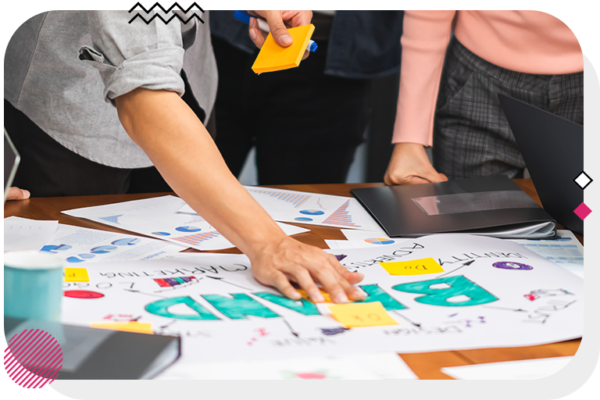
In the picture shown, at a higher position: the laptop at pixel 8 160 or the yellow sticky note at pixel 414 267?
the laptop at pixel 8 160

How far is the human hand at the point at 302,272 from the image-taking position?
0.51 m

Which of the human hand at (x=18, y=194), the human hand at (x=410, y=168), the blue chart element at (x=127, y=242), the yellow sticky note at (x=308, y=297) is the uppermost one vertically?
the human hand at (x=410, y=168)

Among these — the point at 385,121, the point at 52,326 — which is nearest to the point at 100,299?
the point at 52,326

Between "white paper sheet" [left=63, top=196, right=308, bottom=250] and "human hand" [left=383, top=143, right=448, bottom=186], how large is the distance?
0.32 m

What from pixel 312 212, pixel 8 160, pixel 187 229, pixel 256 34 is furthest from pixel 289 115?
pixel 8 160

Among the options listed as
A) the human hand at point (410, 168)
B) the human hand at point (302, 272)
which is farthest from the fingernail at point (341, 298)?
the human hand at point (410, 168)

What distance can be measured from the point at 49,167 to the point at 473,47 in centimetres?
82

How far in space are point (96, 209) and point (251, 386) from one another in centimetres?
53

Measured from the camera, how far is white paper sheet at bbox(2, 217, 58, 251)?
0.66 meters

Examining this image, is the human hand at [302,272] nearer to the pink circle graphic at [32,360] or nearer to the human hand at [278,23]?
the pink circle graphic at [32,360]

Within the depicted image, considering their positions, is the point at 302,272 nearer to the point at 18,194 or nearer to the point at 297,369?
the point at 297,369

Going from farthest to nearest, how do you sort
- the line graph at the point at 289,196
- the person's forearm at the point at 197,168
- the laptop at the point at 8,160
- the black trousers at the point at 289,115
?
the black trousers at the point at 289,115, the line graph at the point at 289,196, the person's forearm at the point at 197,168, the laptop at the point at 8,160

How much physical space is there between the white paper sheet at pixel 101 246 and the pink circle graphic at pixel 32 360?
0.65 feet

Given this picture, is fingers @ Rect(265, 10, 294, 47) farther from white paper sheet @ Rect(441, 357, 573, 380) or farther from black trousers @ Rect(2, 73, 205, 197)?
white paper sheet @ Rect(441, 357, 573, 380)
